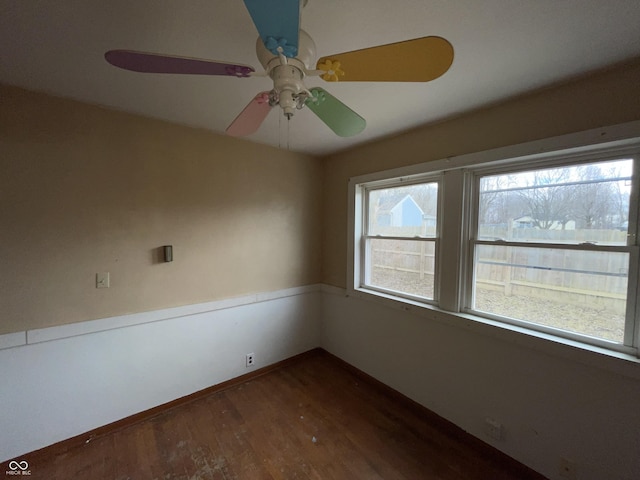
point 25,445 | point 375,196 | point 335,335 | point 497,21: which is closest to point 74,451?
point 25,445

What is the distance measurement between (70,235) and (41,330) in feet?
2.04

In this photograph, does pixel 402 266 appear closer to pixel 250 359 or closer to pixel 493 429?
pixel 493 429

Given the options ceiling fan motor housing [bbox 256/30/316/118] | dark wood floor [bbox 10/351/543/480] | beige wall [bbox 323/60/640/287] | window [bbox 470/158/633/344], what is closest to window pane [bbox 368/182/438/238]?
beige wall [bbox 323/60/640/287]

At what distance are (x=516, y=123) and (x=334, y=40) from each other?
1.26 metres

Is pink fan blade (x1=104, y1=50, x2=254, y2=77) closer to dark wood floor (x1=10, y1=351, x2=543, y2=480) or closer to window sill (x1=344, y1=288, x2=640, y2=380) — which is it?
window sill (x1=344, y1=288, x2=640, y2=380)

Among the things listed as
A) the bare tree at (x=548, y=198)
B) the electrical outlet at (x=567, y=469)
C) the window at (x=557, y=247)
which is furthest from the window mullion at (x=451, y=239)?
the electrical outlet at (x=567, y=469)

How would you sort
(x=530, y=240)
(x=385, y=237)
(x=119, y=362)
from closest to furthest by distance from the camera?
(x=530, y=240) → (x=119, y=362) → (x=385, y=237)

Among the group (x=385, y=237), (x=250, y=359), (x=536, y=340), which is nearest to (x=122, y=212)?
(x=250, y=359)

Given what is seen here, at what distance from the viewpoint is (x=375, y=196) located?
2.64m

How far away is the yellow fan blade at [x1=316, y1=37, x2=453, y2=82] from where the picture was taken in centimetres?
75

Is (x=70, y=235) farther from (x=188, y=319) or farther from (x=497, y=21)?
(x=497, y=21)

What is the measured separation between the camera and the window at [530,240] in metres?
1.37

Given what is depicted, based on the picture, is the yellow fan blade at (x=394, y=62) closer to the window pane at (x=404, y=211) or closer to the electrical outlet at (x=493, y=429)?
the window pane at (x=404, y=211)

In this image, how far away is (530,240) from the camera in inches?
65.1
